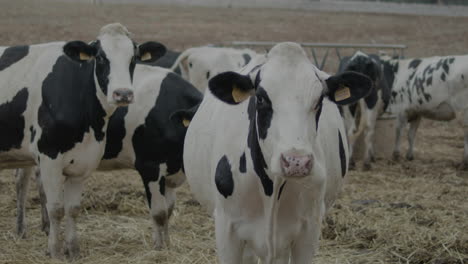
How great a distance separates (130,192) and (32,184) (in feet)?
4.94

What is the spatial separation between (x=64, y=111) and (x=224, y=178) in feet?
8.71

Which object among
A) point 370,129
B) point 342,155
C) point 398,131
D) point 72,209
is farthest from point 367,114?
point 342,155

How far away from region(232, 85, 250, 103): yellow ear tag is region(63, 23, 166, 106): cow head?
225cm

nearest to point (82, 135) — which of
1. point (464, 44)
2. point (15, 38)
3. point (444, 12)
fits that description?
point (15, 38)

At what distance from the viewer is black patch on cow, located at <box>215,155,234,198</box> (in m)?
3.98

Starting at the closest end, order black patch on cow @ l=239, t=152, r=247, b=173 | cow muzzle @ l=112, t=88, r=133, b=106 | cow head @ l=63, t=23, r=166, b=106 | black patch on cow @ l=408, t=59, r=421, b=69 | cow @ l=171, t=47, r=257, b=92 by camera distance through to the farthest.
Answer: black patch on cow @ l=239, t=152, r=247, b=173
cow muzzle @ l=112, t=88, r=133, b=106
cow head @ l=63, t=23, r=166, b=106
cow @ l=171, t=47, r=257, b=92
black patch on cow @ l=408, t=59, r=421, b=69

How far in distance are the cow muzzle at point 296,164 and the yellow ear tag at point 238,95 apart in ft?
2.08

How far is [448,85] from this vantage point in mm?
12852

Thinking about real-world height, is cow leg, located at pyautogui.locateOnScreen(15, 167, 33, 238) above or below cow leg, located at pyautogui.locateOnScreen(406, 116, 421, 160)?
above

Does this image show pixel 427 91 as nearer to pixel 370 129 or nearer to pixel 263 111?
pixel 370 129

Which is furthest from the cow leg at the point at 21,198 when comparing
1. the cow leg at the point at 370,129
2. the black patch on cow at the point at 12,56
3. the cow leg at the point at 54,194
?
the cow leg at the point at 370,129

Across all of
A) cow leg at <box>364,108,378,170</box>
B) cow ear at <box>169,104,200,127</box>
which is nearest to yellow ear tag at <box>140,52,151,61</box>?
cow ear at <box>169,104,200,127</box>

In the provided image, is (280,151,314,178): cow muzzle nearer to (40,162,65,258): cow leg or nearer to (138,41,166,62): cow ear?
(40,162,65,258): cow leg

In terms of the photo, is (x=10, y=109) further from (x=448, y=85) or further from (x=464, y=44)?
(x=464, y=44)
